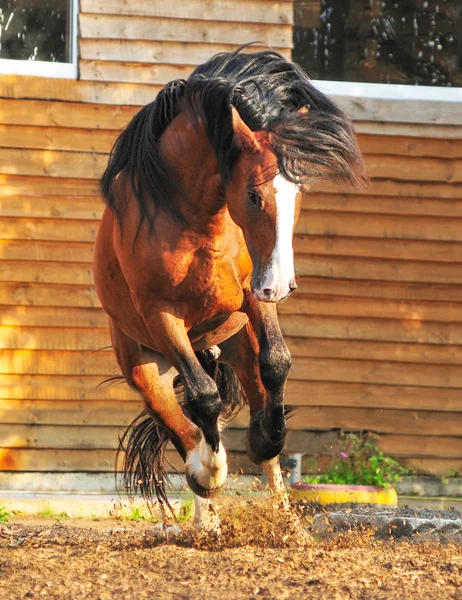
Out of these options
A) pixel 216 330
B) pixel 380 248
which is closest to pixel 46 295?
pixel 380 248

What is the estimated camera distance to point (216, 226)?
4.03 metres

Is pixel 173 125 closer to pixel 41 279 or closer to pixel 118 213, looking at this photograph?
pixel 118 213

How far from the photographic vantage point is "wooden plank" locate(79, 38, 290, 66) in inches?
277

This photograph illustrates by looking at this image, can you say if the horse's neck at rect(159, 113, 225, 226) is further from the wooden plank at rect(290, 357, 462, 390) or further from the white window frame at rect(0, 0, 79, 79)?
the wooden plank at rect(290, 357, 462, 390)

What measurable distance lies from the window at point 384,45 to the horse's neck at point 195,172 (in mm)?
3486

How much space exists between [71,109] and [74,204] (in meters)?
0.67

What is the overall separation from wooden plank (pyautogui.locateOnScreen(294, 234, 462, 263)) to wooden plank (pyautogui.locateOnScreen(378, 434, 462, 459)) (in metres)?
1.33

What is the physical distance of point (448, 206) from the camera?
739cm

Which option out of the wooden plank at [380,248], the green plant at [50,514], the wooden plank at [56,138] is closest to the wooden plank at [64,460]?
the green plant at [50,514]

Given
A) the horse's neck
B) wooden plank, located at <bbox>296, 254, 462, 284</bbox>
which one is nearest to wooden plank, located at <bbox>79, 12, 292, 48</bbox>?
wooden plank, located at <bbox>296, 254, 462, 284</bbox>

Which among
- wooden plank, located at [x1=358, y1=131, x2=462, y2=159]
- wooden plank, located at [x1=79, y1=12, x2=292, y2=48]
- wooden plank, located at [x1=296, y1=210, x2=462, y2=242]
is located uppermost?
wooden plank, located at [x1=79, y1=12, x2=292, y2=48]

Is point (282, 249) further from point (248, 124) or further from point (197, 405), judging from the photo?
point (197, 405)

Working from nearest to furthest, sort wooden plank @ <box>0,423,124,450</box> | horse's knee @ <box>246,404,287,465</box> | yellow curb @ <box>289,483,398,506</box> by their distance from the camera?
horse's knee @ <box>246,404,287,465</box>
yellow curb @ <box>289,483,398,506</box>
wooden plank @ <box>0,423,124,450</box>

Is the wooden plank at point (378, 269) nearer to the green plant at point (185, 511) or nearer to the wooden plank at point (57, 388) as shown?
the wooden plank at point (57, 388)
